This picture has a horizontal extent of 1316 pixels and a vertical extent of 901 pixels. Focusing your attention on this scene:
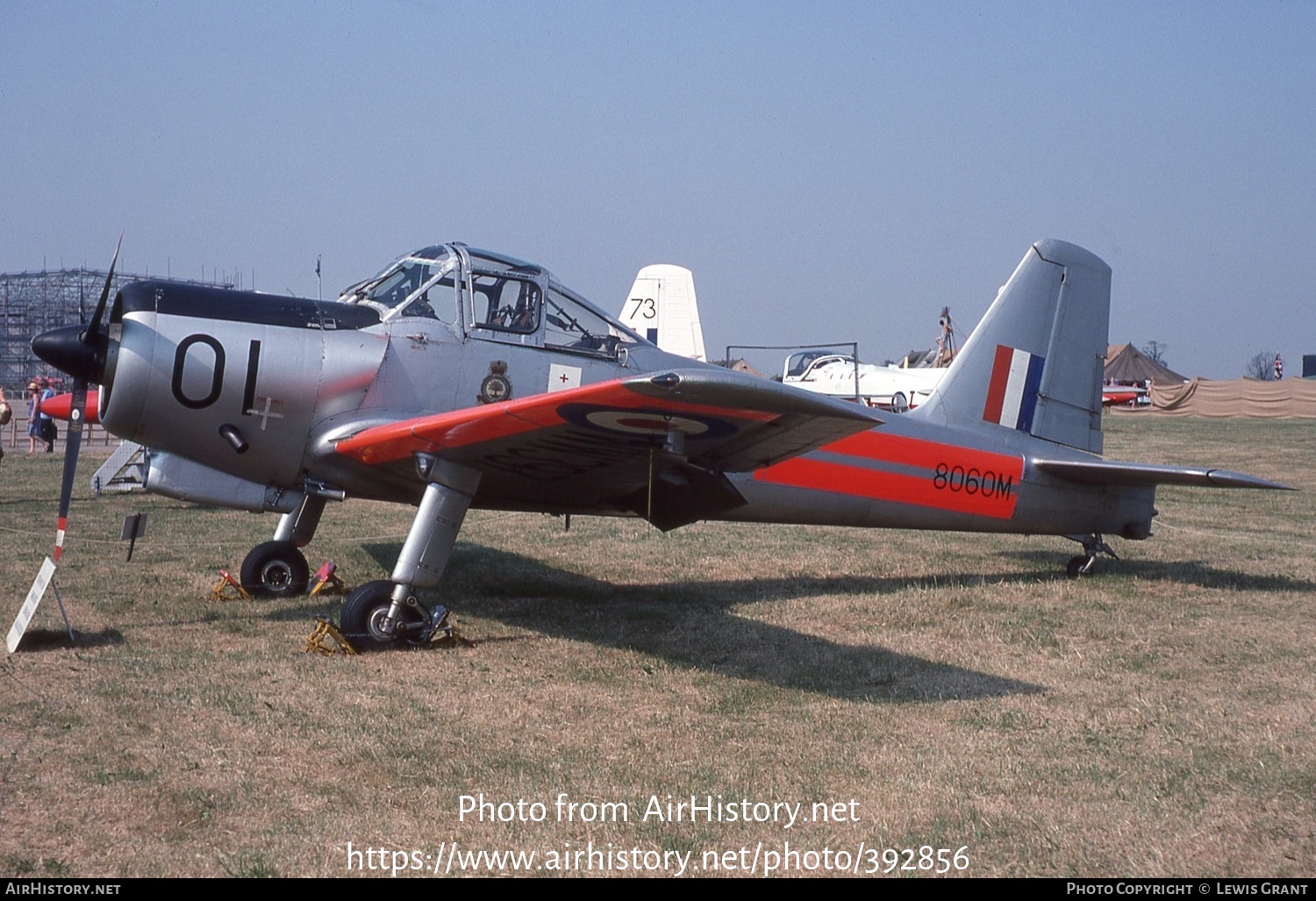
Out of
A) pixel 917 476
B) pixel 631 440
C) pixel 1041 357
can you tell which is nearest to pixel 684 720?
pixel 631 440

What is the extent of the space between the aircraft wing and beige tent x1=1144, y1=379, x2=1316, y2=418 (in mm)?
41507

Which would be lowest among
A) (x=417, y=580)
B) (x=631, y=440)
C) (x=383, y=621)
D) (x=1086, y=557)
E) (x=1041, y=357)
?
(x=383, y=621)

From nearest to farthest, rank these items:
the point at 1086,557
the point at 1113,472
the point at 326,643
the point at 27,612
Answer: the point at 27,612 < the point at 326,643 < the point at 1113,472 < the point at 1086,557

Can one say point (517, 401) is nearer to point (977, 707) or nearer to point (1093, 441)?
point (977, 707)

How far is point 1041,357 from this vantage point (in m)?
9.20

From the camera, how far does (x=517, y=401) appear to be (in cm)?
543

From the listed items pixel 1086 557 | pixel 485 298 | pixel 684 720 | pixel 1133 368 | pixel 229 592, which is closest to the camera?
pixel 684 720

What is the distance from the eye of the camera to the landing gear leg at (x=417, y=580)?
20.4 feet

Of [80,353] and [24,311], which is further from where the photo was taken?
[24,311]

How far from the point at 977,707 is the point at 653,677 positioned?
1.68 m

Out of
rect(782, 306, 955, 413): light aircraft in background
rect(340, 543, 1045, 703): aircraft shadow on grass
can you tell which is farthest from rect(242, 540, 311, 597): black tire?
rect(782, 306, 955, 413): light aircraft in background

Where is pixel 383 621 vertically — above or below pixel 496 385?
below

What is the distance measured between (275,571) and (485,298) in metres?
2.63

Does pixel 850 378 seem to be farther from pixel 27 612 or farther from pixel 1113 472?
pixel 27 612
